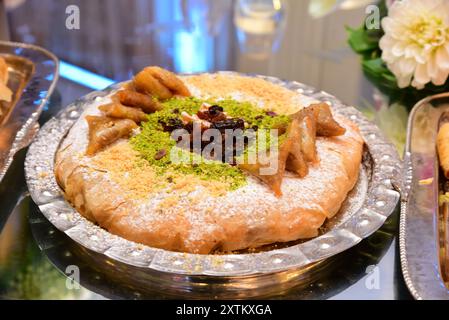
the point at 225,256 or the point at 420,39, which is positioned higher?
the point at 420,39

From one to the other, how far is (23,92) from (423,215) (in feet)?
4.24

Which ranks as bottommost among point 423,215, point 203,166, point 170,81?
point 423,215

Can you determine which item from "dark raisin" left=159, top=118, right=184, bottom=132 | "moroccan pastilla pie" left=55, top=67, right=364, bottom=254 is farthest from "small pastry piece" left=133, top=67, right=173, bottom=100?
"dark raisin" left=159, top=118, right=184, bottom=132

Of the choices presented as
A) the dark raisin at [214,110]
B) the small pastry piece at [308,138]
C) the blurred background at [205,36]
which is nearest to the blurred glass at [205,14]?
the blurred background at [205,36]

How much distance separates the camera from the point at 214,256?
1.30 meters

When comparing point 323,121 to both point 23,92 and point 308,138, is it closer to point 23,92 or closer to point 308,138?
point 308,138

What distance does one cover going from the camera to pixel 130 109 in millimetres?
1678

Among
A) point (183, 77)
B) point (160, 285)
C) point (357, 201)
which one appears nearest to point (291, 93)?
point (183, 77)

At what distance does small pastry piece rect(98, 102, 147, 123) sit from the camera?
165 cm

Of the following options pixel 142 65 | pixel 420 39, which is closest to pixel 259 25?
pixel 142 65

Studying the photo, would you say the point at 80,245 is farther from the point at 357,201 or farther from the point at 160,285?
the point at 357,201

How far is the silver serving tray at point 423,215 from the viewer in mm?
1284

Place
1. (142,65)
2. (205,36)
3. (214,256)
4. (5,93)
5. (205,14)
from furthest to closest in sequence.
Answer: (205,14) → (205,36) → (142,65) → (5,93) → (214,256)

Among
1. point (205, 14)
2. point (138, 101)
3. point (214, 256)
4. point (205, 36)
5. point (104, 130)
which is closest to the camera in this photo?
point (214, 256)
